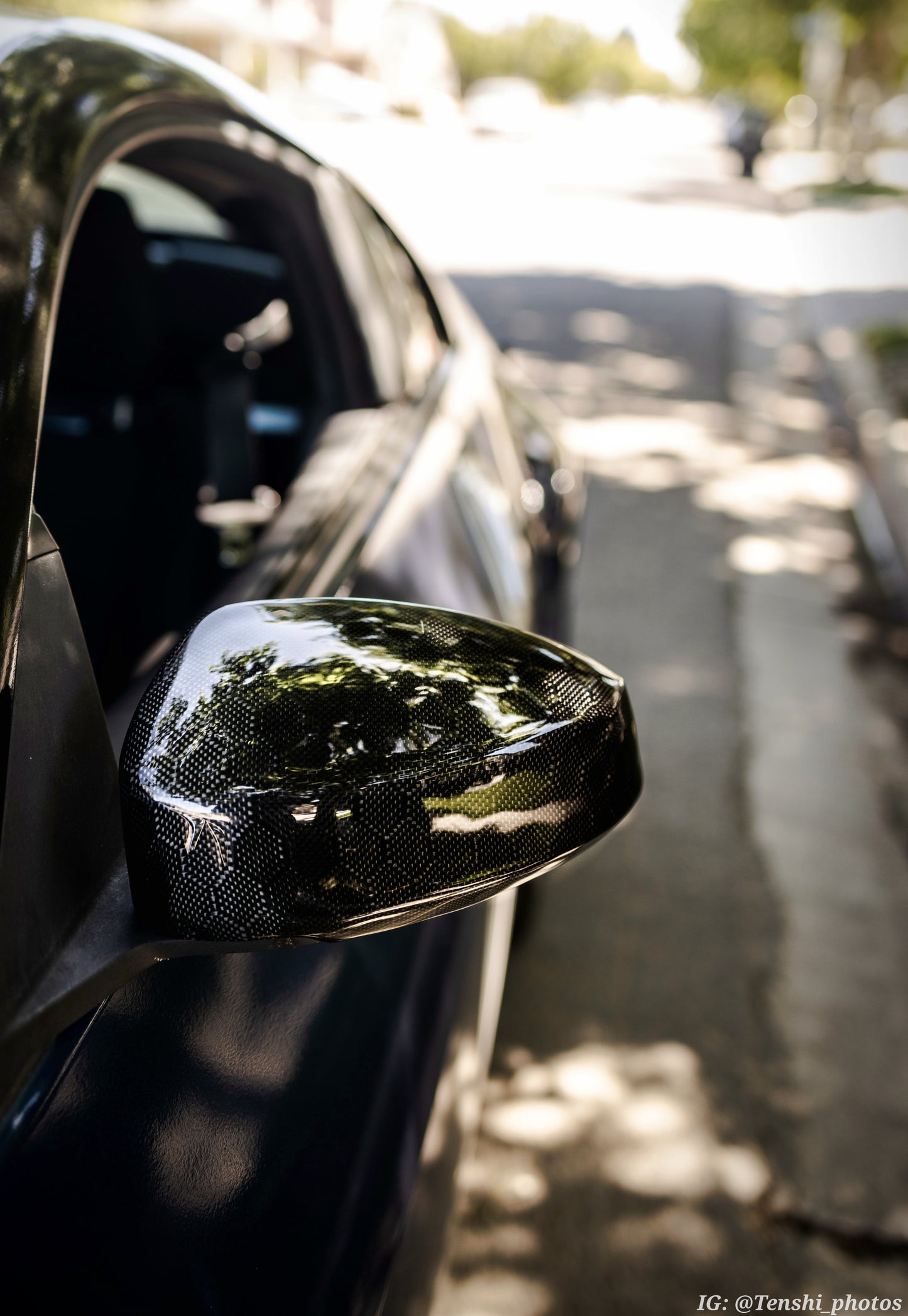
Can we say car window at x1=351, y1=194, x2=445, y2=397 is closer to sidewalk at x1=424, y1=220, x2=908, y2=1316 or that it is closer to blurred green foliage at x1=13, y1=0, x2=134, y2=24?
sidewalk at x1=424, y1=220, x2=908, y2=1316

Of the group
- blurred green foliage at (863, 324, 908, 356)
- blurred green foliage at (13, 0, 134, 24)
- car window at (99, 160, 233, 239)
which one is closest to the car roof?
car window at (99, 160, 233, 239)

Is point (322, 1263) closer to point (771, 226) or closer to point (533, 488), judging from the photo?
point (533, 488)

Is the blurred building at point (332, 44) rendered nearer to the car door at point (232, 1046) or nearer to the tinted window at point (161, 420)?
the tinted window at point (161, 420)

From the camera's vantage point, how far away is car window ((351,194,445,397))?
7.20 feet

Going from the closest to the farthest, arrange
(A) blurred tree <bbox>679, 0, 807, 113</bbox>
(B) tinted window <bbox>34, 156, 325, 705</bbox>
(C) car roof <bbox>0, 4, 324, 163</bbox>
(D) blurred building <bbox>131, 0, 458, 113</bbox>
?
(C) car roof <bbox>0, 4, 324, 163</bbox> < (B) tinted window <bbox>34, 156, 325, 705</bbox> < (D) blurred building <bbox>131, 0, 458, 113</bbox> < (A) blurred tree <bbox>679, 0, 807, 113</bbox>

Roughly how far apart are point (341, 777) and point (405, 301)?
5.81ft

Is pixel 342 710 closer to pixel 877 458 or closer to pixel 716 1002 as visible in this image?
pixel 716 1002

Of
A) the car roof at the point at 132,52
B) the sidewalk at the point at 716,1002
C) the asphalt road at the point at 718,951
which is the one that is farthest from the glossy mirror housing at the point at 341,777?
the asphalt road at the point at 718,951

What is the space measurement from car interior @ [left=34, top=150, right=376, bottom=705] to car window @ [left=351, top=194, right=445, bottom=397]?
0.19 m

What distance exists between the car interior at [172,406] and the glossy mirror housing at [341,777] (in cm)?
66

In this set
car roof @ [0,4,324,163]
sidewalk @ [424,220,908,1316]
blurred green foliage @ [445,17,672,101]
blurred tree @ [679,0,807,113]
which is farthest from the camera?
blurred green foliage @ [445,17,672,101]

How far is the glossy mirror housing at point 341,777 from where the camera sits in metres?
0.80

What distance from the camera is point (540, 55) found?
237 feet

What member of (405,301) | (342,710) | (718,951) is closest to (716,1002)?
(718,951)
